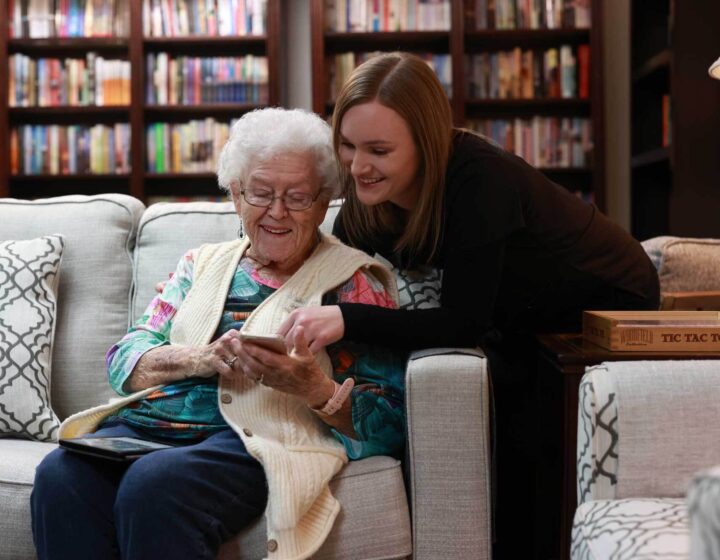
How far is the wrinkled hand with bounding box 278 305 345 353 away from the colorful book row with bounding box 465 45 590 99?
3038 millimetres

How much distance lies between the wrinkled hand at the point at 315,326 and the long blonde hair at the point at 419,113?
29cm

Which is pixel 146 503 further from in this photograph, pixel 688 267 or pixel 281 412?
pixel 688 267

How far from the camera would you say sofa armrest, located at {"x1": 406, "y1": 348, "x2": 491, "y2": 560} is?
1557 mm

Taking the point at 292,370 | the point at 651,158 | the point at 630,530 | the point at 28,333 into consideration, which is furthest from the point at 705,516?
the point at 651,158

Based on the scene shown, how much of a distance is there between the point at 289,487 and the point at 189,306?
462mm

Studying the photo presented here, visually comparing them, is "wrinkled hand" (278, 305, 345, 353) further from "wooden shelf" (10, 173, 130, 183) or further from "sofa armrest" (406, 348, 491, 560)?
"wooden shelf" (10, 173, 130, 183)

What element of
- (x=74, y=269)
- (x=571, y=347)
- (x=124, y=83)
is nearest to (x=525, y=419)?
(x=571, y=347)

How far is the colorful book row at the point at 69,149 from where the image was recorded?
15.1 ft

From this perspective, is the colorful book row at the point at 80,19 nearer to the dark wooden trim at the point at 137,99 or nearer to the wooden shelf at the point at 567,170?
the dark wooden trim at the point at 137,99

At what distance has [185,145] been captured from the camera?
15.1ft

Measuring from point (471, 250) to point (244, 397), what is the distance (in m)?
0.50

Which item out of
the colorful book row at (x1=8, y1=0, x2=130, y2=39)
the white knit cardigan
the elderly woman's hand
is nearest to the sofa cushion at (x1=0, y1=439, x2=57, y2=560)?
the white knit cardigan

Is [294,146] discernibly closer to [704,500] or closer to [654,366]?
[654,366]

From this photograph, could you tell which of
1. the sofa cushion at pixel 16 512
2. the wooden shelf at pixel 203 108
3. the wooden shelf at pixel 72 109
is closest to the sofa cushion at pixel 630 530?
the sofa cushion at pixel 16 512
